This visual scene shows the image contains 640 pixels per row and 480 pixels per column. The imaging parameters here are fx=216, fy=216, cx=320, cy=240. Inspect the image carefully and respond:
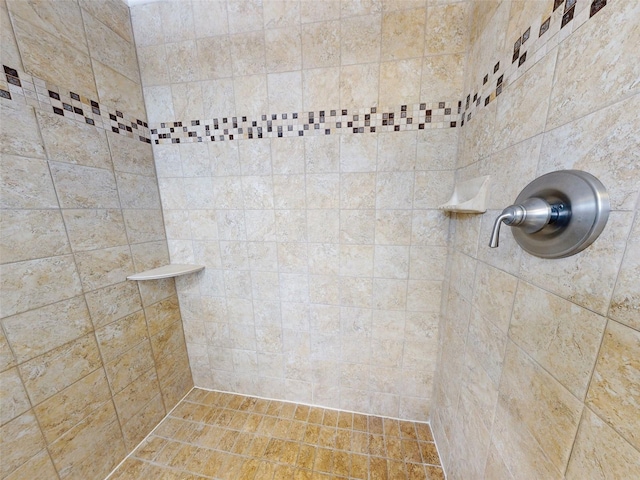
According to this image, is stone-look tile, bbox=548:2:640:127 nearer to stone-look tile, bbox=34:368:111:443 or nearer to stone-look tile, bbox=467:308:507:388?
stone-look tile, bbox=467:308:507:388

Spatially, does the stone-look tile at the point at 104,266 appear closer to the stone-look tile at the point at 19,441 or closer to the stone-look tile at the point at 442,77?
the stone-look tile at the point at 19,441

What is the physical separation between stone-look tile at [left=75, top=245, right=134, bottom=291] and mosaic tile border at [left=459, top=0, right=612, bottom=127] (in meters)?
1.78

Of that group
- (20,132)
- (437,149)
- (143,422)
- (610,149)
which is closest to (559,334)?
(610,149)

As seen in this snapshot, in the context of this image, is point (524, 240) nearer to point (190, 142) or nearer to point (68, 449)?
point (190, 142)

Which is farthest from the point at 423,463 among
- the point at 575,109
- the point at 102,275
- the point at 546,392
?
the point at 102,275

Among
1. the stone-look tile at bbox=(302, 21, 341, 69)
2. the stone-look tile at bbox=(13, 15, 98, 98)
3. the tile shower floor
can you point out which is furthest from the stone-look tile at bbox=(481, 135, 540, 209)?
the stone-look tile at bbox=(13, 15, 98, 98)

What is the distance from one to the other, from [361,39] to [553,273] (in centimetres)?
121

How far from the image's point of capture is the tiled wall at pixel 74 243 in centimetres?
80

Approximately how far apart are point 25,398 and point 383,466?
1581 millimetres

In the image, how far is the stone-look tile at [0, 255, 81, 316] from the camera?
2.56 feet

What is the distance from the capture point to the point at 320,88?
43.4 inches

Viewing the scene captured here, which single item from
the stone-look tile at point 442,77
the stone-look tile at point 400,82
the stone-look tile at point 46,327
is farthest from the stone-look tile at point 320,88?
the stone-look tile at point 46,327

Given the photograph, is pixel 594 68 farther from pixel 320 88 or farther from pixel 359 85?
pixel 320 88

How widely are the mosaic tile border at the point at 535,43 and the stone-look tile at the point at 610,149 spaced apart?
0.22 m
